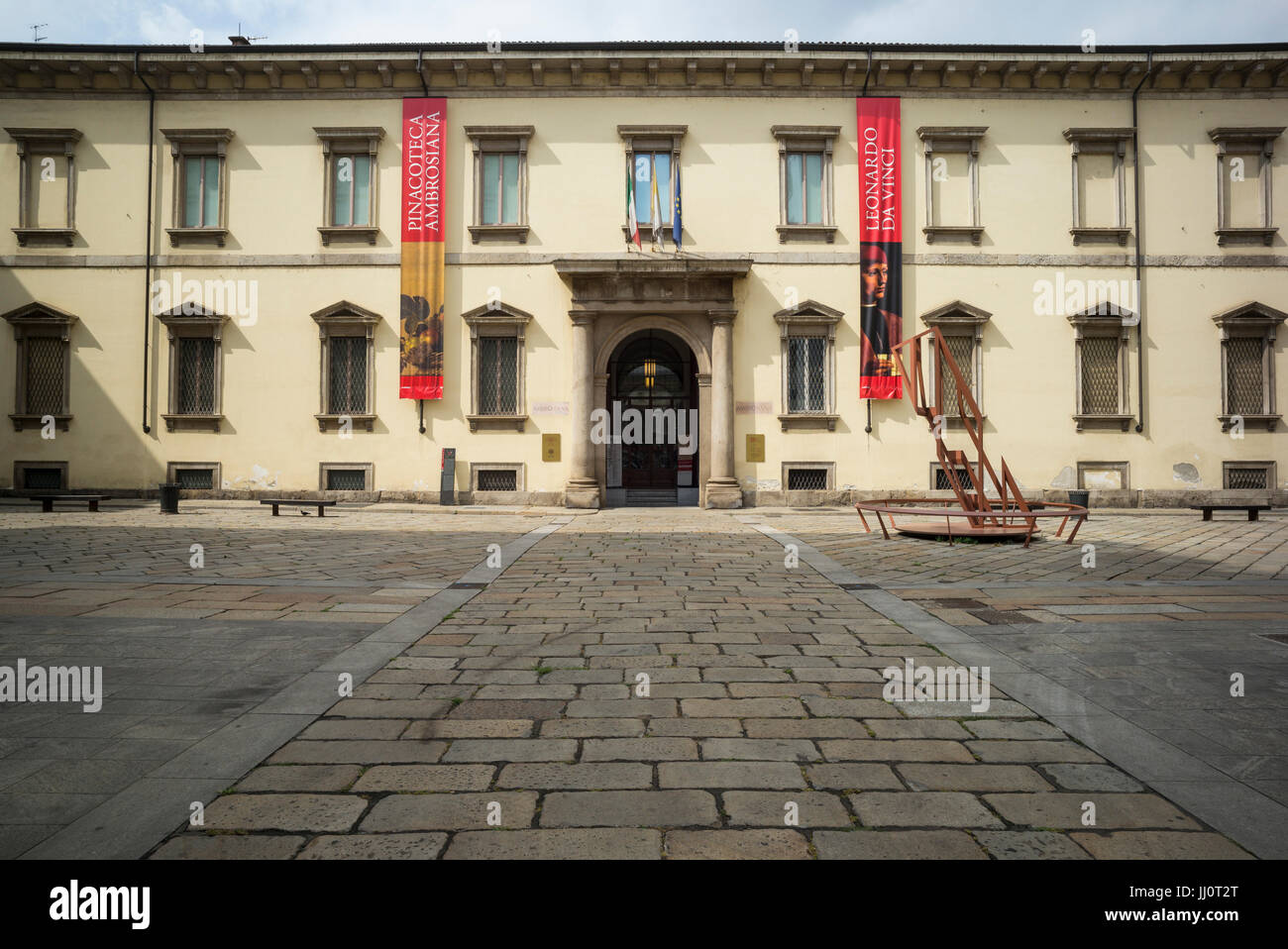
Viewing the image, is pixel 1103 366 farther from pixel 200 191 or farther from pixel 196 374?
pixel 200 191

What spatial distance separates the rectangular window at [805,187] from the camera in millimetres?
18672

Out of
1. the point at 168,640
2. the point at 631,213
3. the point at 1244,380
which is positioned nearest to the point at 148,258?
the point at 631,213

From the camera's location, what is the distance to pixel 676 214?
18.3 meters

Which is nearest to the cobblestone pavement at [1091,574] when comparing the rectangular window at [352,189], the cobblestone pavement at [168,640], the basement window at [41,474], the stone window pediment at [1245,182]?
the cobblestone pavement at [168,640]

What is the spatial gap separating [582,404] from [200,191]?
36.5 ft

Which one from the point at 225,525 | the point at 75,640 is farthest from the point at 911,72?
the point at 75,640

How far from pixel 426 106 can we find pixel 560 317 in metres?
6.17

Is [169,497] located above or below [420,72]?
below

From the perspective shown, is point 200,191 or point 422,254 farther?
point 200,191

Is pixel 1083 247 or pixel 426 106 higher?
pixel 426 106

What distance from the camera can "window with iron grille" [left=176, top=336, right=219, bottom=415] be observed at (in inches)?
744
